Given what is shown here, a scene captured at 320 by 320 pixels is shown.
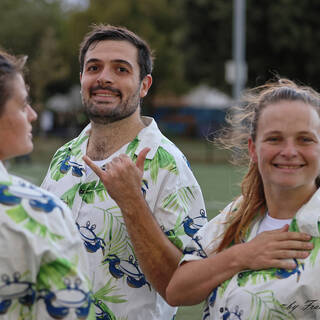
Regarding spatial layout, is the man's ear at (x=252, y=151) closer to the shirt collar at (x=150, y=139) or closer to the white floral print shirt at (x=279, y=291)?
the white floral print shirt at (x=279, y=291)

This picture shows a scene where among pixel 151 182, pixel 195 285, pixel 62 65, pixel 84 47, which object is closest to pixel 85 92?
pixel 84 47

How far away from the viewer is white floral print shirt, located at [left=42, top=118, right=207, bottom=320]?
2926mm

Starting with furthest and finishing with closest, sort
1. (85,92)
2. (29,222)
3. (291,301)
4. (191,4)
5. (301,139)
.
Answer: (191,4) → (85,92) → (301,139) → (291,301) → (29,222)

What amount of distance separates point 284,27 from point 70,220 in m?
29.7

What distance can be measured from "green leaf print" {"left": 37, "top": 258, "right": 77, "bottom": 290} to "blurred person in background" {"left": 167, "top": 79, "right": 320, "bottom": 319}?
712mm

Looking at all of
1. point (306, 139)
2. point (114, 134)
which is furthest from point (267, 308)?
point (114, 134)

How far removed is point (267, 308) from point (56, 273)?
0.81 m

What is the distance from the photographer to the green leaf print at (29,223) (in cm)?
190

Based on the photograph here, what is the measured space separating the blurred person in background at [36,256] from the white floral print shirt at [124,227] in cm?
93

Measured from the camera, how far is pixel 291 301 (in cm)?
229

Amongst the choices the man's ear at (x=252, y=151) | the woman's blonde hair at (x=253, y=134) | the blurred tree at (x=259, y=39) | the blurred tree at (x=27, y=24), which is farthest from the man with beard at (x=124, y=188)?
the blurred tree at (x=27, y=24)

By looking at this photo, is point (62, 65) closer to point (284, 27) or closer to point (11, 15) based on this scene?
point (11, 15)

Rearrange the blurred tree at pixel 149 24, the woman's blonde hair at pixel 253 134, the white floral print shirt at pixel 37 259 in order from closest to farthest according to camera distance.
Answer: the white floral print shirt at pixel 37 259, the woman's blonde hair at pixel 253 134, the blurred tree at pixel 149 24

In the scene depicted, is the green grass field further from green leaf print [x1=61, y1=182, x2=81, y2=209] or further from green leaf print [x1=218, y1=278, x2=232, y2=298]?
green leaf print [x1=218, y1=278, x2=232, y2=298]
